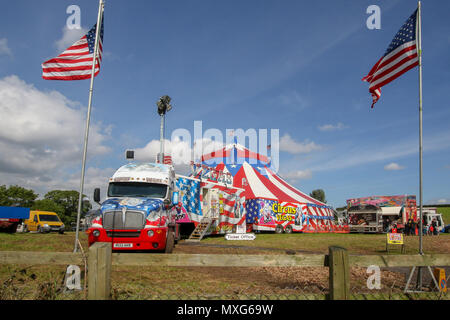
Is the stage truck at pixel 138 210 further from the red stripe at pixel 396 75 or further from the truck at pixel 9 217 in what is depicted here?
the truck at pixel 9 217

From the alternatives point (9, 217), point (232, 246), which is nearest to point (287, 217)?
point (232, 246)

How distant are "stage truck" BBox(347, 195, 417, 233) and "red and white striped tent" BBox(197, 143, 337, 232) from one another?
2662 mm

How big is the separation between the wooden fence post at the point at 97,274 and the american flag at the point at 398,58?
8.34 m

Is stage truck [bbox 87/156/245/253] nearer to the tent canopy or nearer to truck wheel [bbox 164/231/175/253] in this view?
truck wheel [bbox 164/231/175/253]

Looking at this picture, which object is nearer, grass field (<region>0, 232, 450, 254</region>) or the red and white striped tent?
grass field (<region>0, 232, 450, 254</region>)

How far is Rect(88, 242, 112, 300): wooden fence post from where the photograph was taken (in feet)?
12.9

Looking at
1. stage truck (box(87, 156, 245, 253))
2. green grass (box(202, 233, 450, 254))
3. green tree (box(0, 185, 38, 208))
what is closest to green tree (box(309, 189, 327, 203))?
green tree (box(0, 185, 38, 208))

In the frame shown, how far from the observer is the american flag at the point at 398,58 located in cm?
861

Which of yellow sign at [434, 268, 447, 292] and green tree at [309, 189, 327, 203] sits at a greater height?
green tree at [309, 189, 327, 203]

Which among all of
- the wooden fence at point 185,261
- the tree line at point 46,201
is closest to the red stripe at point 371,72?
the wooden fence at point 185,261

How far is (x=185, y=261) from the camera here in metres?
4.34
